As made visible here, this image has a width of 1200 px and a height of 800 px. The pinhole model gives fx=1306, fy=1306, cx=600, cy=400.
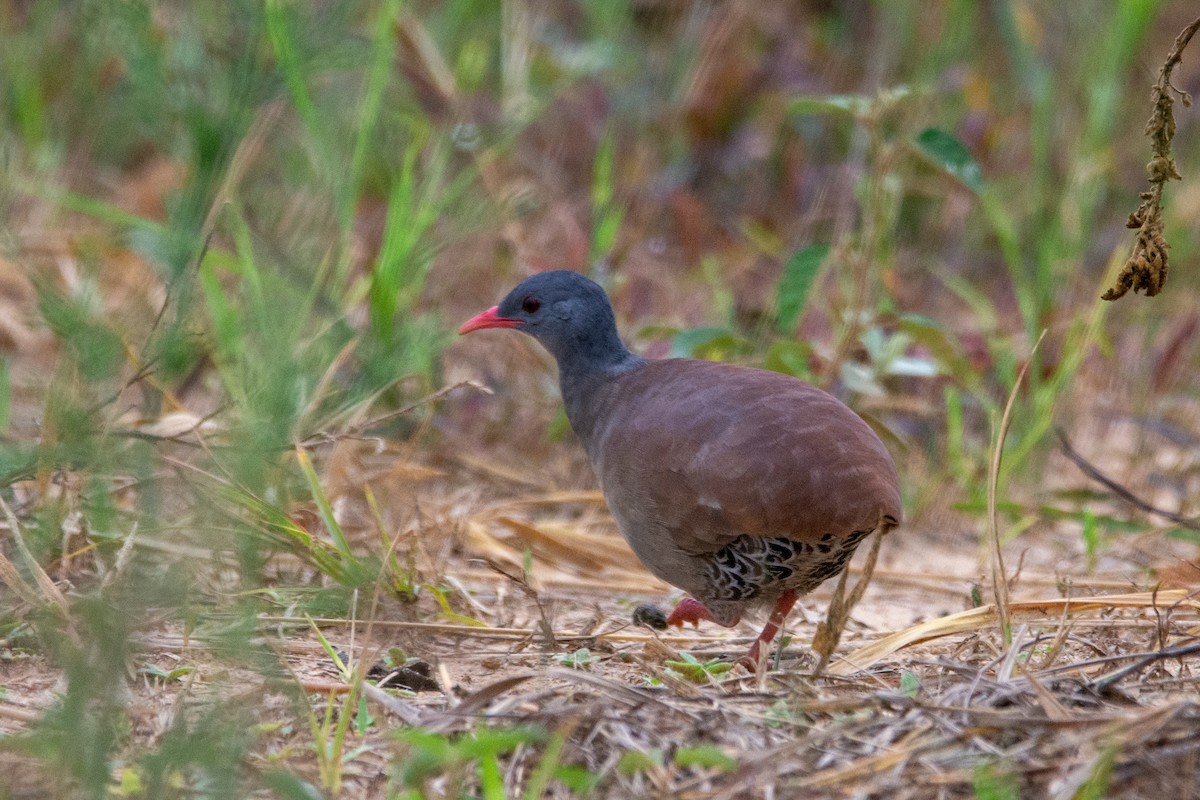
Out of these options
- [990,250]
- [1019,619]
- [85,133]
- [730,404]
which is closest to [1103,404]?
[990,250]

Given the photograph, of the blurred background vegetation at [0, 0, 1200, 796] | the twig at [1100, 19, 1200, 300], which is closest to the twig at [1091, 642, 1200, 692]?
the twig at [1100, 19, 1200, 300]

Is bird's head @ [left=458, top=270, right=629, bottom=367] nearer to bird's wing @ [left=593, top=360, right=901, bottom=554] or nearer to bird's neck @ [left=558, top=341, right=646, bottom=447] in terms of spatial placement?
bird's neck @ [left=558, top=341, right=646, bottom=447]

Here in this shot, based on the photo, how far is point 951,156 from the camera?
3.50m

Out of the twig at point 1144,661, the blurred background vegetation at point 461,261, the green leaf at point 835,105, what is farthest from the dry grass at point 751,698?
the green leaf at point 835,105

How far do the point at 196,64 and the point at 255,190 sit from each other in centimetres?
60

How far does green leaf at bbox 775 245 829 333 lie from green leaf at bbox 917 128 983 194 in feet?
1.38

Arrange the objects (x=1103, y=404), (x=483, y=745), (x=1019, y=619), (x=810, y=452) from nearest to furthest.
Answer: (x=483, y=745), (x=810, y=452), (x=1019, y=619), (x=1103, y=404)

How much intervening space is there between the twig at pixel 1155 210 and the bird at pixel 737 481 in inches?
23.7

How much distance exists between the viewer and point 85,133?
5.94m

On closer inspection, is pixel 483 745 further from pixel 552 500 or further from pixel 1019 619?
pixel 552 500

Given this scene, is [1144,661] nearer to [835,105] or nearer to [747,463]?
[747,463]

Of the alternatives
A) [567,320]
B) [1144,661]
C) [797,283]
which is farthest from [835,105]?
[1144,661]

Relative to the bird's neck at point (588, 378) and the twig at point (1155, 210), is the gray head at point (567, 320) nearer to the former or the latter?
the bird's neck at point (588, 378)

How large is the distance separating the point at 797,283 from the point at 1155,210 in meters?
1.49
